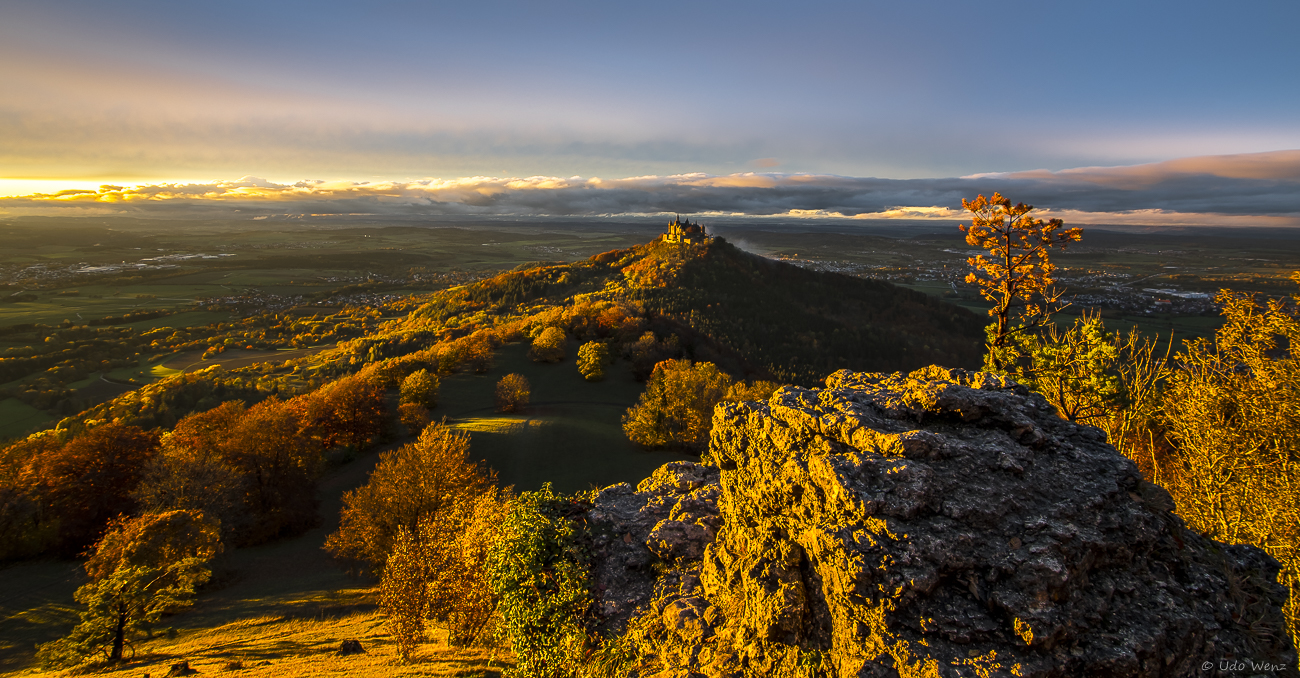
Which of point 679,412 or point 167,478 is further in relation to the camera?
point 679,412

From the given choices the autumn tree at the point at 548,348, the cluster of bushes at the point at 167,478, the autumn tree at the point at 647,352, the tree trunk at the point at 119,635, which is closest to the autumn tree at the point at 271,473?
the cluster of bushes at the point at 167,478

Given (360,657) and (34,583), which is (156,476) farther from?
(360,657)

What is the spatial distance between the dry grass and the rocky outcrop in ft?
29.5

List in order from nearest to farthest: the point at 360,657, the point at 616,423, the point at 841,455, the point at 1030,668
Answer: the point at 1030,668, the point at 841,455, the point at 360,657, the point at 616,423

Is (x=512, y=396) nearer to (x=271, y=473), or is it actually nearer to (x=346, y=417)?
(x=346, y=417)

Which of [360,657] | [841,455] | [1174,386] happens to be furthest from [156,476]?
[1174,386]

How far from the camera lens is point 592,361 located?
71188mm

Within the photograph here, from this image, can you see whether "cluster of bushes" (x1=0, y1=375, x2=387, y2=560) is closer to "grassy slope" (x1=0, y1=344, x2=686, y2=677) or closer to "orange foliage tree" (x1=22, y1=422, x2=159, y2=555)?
"orange foliage tree" (x1=22, y1=422, x2=159, y2=555)

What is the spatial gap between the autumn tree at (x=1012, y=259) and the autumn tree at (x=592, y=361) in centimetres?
5835

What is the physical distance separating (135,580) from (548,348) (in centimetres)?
5690

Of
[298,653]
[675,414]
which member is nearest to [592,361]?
[675,414]

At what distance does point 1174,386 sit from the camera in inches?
656

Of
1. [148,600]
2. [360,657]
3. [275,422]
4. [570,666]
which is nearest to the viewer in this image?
[570,666]

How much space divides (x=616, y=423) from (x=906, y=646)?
51.2 metres
